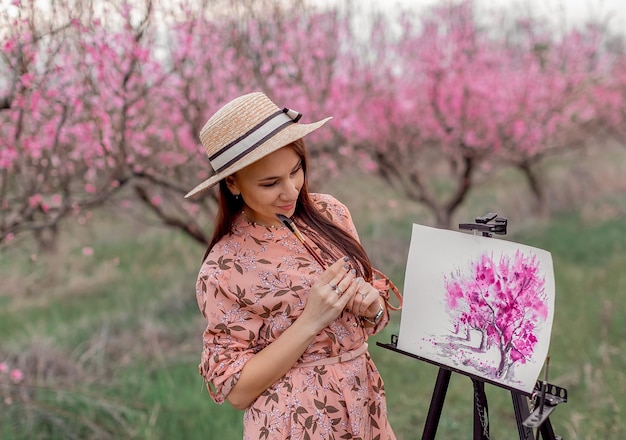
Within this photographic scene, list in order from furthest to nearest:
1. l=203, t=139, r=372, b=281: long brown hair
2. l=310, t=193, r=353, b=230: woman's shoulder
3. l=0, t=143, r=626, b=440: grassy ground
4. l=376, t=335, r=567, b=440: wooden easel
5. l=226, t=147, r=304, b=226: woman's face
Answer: l=0, t=143, r=626, b=440: grassy ground
l=310, t=193, r=353, b=230: woman's shoulder
l=203, t=139, r=372, b=281: long brown hair
l=226, t=147, r=304, b=226: woman's face
l=376, t=335, r=567, b=440: wooden easel

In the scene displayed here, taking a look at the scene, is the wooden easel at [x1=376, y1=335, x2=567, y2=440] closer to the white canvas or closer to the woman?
the white canvas

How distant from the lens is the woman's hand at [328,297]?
1.54 m

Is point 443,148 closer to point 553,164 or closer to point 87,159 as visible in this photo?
point 87,159

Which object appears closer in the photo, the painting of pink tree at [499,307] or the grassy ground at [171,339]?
the painting of pink tree at [499,307]

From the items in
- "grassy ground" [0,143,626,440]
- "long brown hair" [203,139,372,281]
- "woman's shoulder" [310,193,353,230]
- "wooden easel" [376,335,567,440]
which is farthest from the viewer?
"grassy ground" [0,143,626,440]

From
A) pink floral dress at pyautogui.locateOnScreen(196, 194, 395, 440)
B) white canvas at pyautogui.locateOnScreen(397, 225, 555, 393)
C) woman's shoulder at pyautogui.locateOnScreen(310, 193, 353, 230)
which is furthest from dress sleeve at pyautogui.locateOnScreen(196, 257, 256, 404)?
white canvas at pyautogui.locateOnScreen(397, 225, 555, 393)

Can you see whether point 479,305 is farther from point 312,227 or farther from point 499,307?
point 312,227

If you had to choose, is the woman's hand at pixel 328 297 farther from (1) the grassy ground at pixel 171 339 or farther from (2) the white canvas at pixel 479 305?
(1) the grassy ground at pixel 171 339

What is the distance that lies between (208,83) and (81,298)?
3.51 m

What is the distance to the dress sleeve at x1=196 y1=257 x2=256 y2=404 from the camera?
5.21 feet

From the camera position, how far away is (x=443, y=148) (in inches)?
307

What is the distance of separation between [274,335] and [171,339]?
155 inches

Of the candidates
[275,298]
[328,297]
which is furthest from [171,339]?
[328,297]

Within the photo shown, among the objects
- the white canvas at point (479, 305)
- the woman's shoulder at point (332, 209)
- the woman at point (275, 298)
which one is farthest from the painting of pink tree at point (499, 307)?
the woman's shoulder at point (332, 209)
